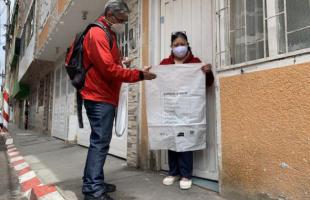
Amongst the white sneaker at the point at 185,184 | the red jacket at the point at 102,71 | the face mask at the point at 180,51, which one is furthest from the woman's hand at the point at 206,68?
the white sneaker at the point at 185,184

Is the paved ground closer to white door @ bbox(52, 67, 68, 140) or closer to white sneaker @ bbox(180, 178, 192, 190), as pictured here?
white sneaker @ bbox(180, 178, 192, 190)

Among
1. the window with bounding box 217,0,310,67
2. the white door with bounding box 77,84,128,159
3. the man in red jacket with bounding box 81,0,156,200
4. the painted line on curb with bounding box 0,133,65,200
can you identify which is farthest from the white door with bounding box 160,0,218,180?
the painted line on curb with bounding box 0,133,65,200

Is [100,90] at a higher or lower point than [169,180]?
higher

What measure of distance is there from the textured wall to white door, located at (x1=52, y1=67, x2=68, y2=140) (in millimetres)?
7403

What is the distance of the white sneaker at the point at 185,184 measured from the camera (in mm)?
3227

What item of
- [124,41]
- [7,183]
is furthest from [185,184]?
[124,41]

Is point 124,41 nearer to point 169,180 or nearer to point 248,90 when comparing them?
point 169,180

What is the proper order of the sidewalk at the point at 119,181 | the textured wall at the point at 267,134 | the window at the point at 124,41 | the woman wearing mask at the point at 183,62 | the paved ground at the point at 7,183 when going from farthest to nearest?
the window at the point at 124,41
the paved ground at the point at 7,183
the woman wearing mask at the point at 183,62
the sidewalk at the point at 119,181
the textured wall at the point at 267,134

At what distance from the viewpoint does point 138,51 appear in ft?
15.3

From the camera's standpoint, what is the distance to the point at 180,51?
3350 millimetres

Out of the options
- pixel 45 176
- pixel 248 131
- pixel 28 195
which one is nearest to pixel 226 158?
pixel 248 131

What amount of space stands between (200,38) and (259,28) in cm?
104

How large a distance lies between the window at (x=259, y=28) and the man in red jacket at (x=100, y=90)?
2.71 feet

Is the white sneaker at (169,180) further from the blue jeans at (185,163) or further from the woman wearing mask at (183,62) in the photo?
the blue jeans at (185,163)
